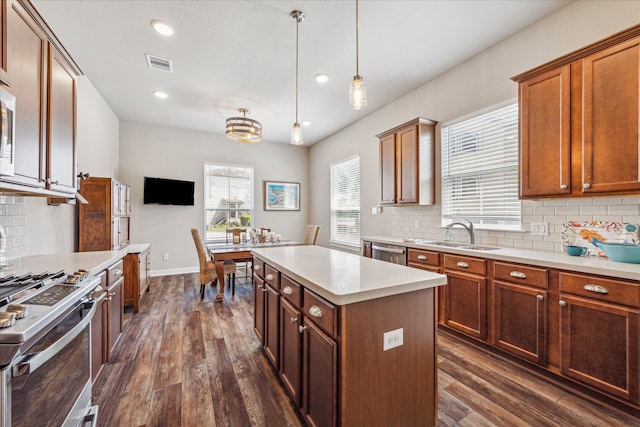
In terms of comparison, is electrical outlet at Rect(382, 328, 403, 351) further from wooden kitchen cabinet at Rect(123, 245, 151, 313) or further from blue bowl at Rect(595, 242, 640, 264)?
wooden kitchen cabinet at Rect(123, 245, 151, 313)

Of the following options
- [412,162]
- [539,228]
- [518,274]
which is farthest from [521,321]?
[412,162]

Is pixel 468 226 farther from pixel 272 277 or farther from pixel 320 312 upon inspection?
pixel 320 312

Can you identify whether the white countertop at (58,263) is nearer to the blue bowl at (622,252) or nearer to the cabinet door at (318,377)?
the cabinet door at (318,377)

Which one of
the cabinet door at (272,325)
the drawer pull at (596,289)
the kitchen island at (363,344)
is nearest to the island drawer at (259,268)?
the cabinet door at (272,325)

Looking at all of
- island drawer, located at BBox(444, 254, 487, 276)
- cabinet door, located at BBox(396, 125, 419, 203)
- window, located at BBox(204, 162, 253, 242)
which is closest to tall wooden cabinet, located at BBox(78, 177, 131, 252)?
window, located at BBox(204, 162, 253, 242)

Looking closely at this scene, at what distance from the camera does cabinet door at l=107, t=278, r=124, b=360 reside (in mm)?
2219

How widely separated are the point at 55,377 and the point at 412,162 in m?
3.61

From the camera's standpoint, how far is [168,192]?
5.41m

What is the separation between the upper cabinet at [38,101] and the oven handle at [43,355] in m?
0.83

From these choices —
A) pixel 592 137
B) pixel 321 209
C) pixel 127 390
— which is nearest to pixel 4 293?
pixel 127 390

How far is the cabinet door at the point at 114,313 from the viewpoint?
222 centimetres

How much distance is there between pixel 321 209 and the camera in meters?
6.57

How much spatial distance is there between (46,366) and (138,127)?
5.39 metres

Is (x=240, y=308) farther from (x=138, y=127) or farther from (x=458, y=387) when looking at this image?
(x=138, y=127)
